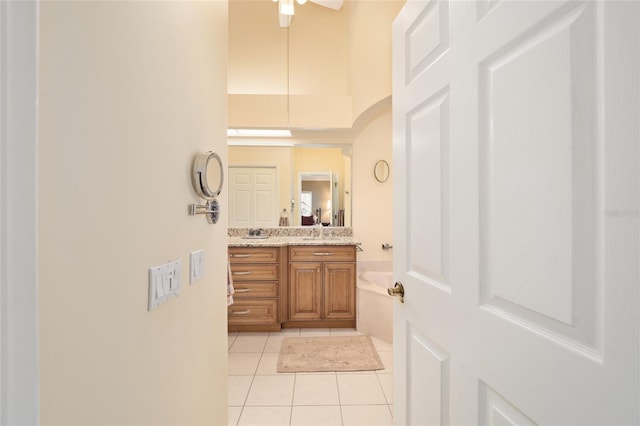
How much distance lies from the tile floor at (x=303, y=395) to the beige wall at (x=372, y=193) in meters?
1.30

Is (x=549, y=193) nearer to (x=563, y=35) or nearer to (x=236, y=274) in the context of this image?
(x=563, y=35)

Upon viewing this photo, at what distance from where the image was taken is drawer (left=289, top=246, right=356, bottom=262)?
3064 mm

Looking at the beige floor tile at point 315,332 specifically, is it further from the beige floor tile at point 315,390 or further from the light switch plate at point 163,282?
the light switch plate at point 163,282

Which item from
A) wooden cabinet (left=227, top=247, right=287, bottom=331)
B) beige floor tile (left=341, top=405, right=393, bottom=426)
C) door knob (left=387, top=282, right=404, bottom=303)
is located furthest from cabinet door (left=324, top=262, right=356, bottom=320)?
door knob (left=387, top=282, right=404, bottom=303)

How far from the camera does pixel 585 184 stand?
20.0 inches

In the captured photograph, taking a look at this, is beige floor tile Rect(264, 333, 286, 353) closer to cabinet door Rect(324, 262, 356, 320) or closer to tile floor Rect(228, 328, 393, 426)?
tile floor Rect(228, 328, 393, 426)

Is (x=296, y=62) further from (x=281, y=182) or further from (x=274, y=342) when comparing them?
(x=274, y=342)

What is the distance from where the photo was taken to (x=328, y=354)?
8.29ft

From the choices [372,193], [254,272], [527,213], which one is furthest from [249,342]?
[527,213]

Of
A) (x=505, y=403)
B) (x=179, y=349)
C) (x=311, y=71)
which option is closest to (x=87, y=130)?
(x=179, y=349)

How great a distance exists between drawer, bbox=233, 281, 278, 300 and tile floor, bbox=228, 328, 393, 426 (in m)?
0.60

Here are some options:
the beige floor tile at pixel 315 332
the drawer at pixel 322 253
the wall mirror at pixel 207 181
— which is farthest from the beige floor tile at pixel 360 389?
the wall mirror at pixel 207 181

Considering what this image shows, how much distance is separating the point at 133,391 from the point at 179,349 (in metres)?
0.23

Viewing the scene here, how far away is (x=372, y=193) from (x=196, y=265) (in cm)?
280
